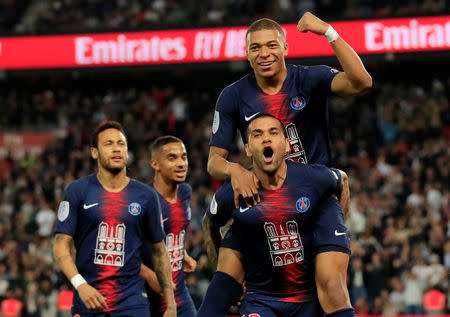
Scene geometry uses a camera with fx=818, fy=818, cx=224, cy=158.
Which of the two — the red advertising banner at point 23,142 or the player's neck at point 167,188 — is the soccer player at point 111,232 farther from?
the red advertising banner at point 23,142

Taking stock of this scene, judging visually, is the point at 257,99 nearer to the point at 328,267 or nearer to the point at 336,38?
the point at 336,38

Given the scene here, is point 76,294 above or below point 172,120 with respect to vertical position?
below

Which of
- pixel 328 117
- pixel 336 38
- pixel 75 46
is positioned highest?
pixel 75 46

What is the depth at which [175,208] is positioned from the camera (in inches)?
318

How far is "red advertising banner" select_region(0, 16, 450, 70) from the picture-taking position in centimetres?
1941

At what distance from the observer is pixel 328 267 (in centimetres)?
557

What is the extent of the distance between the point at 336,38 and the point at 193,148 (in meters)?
14.4

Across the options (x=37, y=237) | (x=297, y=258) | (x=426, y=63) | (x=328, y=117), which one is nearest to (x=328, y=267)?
(x=297, y=258)

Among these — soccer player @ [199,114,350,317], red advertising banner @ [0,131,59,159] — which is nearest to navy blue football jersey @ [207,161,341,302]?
soccer player @ [199,114,350,317]

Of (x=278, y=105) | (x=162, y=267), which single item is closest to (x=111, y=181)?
(x=162, y=267)

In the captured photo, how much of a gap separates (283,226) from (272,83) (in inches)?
42.8

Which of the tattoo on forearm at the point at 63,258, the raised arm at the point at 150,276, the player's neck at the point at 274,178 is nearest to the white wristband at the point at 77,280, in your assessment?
the tattoo on forearm at the point at 63,258

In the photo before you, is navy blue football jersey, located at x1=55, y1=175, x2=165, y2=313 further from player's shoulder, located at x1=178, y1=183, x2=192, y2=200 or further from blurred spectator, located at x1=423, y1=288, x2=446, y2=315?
blurred spectator, located at x1=423, y1=288, x2=446, y2=315

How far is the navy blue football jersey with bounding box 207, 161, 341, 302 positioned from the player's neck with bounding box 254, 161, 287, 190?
3 centimetres
